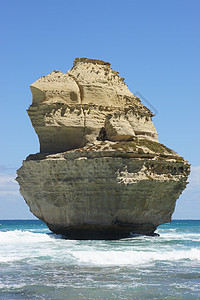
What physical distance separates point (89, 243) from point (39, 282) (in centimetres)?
1224

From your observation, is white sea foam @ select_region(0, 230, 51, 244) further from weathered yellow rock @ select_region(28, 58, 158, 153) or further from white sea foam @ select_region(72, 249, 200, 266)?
white sea foam @ select_region(72, 249, 200, 266)

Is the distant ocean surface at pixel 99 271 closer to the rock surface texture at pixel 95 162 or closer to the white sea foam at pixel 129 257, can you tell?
the white sea foam at pixel 129 257

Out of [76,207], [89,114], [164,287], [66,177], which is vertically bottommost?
[164,287]

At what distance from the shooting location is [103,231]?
29188 millimetres

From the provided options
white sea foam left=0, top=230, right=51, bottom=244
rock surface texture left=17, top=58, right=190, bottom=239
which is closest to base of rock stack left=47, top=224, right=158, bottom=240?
rock surface texture left=17, top=58, right=190, bottom=239

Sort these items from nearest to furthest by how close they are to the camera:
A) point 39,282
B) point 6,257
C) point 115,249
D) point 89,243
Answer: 1. point 39,282
2. point 6,257
3. point 115,249
4. point 89,243

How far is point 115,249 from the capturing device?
24.1m

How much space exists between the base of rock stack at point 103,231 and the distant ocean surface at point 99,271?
7.55ft

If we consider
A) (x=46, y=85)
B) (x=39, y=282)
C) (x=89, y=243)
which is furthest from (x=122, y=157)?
(x=39, y=282)

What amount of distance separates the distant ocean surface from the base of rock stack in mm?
2300

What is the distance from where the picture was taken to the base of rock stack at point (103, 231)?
95.3ft

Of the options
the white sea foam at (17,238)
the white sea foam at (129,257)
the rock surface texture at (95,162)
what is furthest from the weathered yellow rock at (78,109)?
the white sea foam at (129,257)

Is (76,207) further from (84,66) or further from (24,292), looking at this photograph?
(24,292)

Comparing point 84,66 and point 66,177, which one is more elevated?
point 84,66
